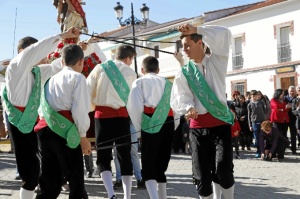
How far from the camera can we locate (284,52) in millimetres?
30719

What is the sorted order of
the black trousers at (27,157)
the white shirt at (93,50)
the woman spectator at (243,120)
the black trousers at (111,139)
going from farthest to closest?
the woman spectator at (243,120)
the white shirt at (93,50)
the black trousers at (111,139)
the black trousers at (27,157)

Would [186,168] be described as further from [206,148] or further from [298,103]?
[206,148]

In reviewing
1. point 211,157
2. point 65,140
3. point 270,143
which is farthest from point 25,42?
point 270,143

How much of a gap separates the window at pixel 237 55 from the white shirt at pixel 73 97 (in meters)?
29.8

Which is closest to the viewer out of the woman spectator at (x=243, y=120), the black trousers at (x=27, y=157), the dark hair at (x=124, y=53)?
the black trousers at (x=27, y=157)

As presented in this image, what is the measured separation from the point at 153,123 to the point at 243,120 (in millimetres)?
9443

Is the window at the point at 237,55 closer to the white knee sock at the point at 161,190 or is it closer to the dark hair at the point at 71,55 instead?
the white knee sock at the point at 161,190

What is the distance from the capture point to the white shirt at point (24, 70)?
5.17m

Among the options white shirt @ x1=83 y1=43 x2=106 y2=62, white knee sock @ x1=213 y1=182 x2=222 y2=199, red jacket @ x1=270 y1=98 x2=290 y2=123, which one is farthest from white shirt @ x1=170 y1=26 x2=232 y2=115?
red jacket @ x1=270 y1=98 x2=290 y2=123

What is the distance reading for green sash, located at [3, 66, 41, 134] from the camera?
18.3 ft

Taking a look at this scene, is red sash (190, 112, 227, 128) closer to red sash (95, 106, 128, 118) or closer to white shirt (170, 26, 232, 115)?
white shirt (170, 26, 232, 115)

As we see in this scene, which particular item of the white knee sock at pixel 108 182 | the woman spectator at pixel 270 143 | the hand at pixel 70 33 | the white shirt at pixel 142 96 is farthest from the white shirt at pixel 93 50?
the woman spectator at pixel 270 143

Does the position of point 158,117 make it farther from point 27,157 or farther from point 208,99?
point 27,157

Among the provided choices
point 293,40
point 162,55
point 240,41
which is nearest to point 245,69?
point 240,41
